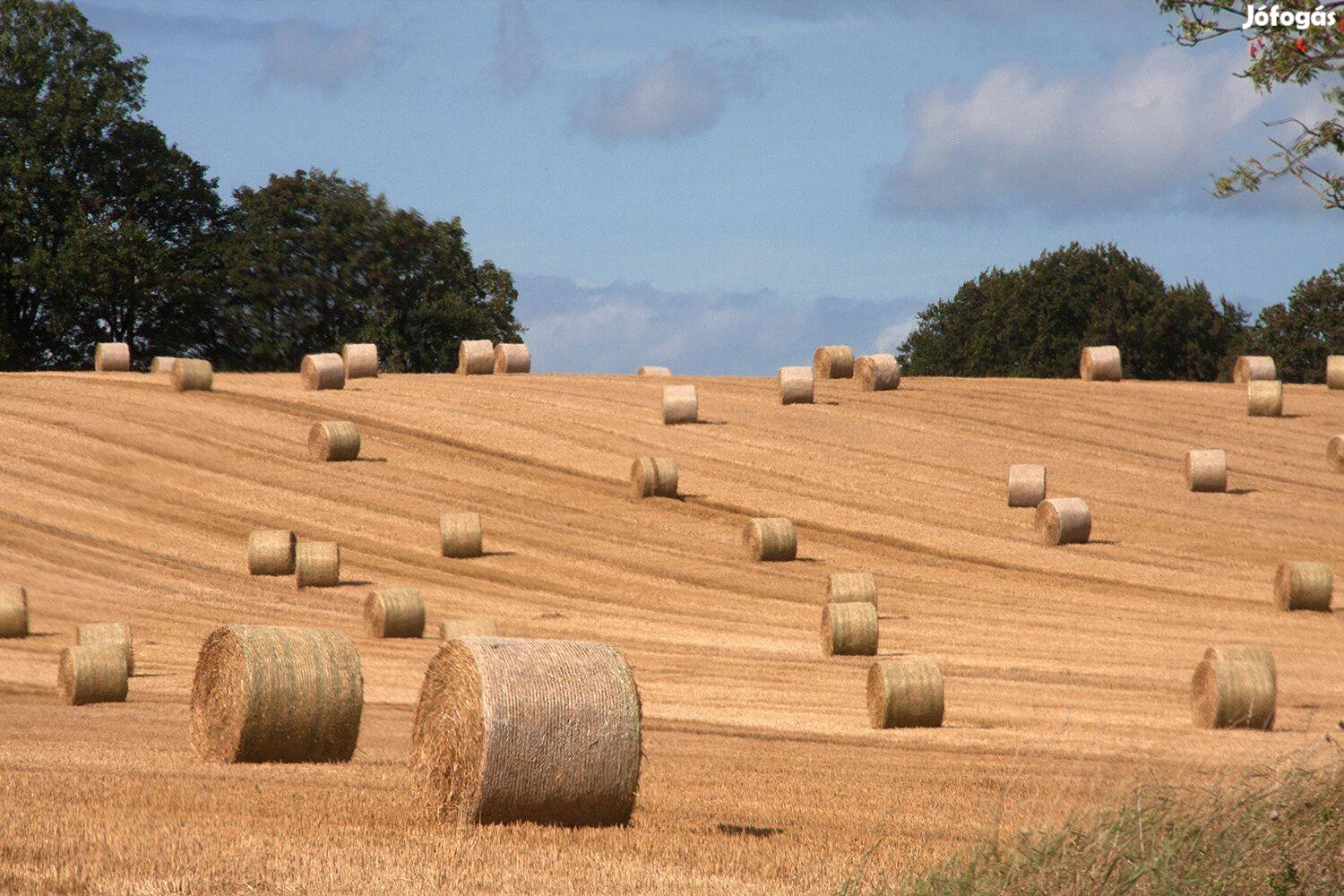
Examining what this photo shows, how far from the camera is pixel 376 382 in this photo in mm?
42438

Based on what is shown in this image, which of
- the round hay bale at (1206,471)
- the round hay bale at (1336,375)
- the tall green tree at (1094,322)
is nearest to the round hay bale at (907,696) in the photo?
the round hay bale at (1206,471)

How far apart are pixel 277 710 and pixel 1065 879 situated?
7475 mm

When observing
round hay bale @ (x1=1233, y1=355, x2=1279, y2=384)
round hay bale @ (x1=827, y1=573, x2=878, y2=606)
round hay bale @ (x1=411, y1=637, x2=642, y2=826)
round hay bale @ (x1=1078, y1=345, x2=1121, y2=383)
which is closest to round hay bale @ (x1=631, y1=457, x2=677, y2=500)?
round hay bale @ (x1=827, y1=573, x2=878, y2=606)

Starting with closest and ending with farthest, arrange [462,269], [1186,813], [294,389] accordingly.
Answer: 1. [1186,813]
2. [294,389]
3. [462,269]

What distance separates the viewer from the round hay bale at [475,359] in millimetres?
44750

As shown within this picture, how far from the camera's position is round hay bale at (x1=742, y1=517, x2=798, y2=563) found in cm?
3098

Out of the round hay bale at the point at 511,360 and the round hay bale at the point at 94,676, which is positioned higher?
the round hay bale at the point at 511,360

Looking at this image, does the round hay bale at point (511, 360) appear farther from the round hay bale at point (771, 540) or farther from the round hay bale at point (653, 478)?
the round hay bale at point (771, 540)

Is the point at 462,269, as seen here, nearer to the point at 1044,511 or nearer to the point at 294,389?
the point at 294,389

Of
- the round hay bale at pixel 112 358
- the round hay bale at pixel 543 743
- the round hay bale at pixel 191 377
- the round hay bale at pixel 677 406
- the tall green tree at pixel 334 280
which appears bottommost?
the round hay bale at pixel 543 743

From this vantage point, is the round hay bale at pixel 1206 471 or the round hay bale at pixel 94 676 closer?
the round hay bale at pixel 94 676

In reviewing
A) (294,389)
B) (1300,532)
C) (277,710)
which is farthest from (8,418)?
(1300,532)

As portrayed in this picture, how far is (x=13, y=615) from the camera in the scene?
23469mm

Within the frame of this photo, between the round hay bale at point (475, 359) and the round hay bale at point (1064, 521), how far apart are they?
1789cm
